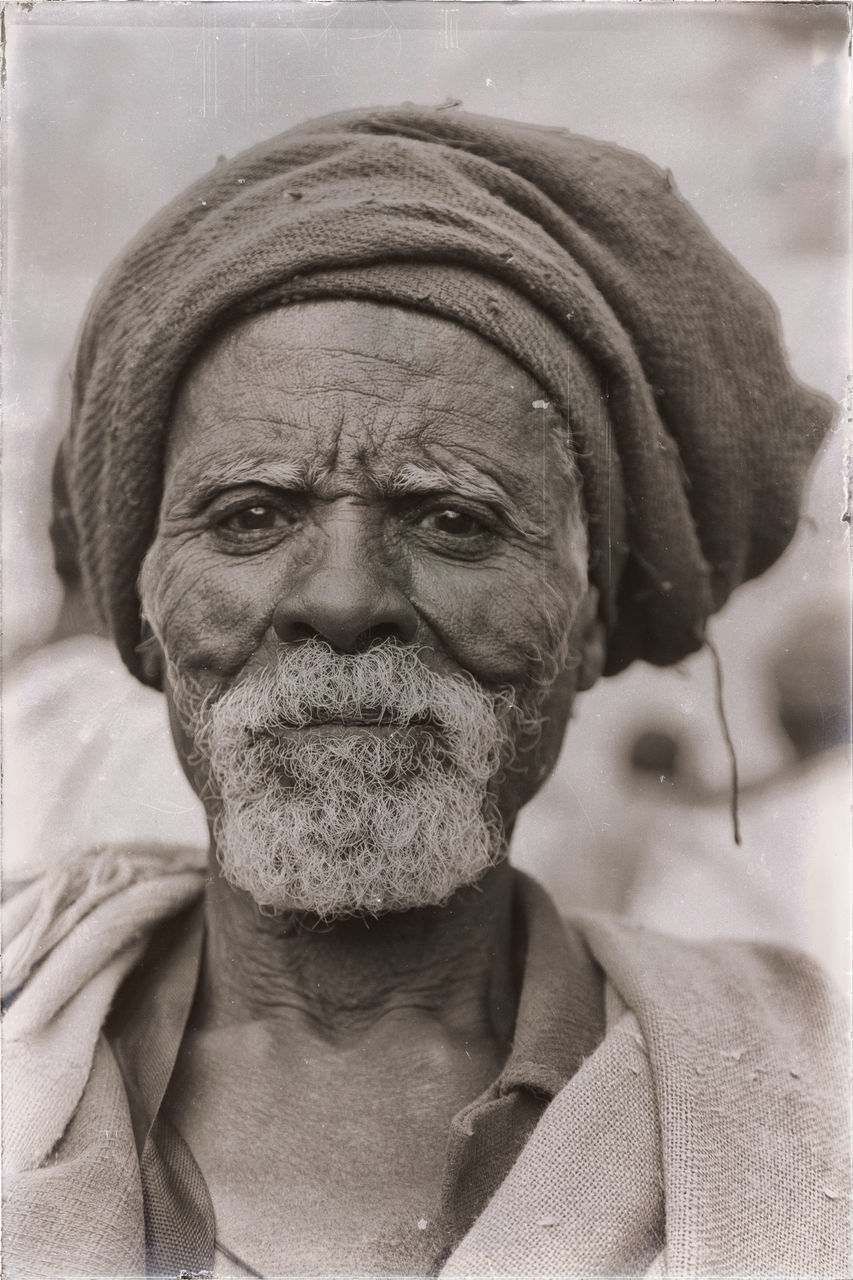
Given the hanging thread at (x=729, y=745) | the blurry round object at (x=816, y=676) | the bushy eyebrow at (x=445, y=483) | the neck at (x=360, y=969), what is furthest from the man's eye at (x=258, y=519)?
the blurry round object at (x=816, y=676)

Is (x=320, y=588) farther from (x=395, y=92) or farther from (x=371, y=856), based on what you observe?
(x=395, y=92)

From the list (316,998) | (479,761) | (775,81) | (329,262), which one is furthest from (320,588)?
(775,81)

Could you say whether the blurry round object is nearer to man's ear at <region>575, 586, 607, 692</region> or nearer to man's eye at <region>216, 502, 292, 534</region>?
man's ear at <region>575, 586, 607, 692</region>

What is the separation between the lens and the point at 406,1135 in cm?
147

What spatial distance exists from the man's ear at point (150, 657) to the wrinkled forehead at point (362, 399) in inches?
11.6

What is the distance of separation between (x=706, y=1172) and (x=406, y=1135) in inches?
15.5

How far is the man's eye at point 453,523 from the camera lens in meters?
1.50

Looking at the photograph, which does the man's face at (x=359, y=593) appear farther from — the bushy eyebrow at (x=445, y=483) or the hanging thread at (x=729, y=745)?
→ the hanging thread at (x=729, y=745)

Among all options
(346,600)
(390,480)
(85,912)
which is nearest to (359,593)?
(346,600)

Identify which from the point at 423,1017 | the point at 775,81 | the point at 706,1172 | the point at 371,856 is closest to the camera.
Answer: the point at 706,1172

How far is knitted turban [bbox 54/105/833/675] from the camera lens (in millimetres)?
1506

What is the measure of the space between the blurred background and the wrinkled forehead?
33 cm

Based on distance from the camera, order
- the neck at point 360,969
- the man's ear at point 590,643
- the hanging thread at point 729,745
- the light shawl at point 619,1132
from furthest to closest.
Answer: the hanging thread at point 729,745, the man's ear at point 590,643, the neck at point 360,969, the light shawl at point 619,1132

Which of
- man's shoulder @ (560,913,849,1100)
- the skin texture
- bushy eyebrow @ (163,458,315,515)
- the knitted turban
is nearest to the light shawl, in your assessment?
man's shoulder @ (560,913,849,1100)
